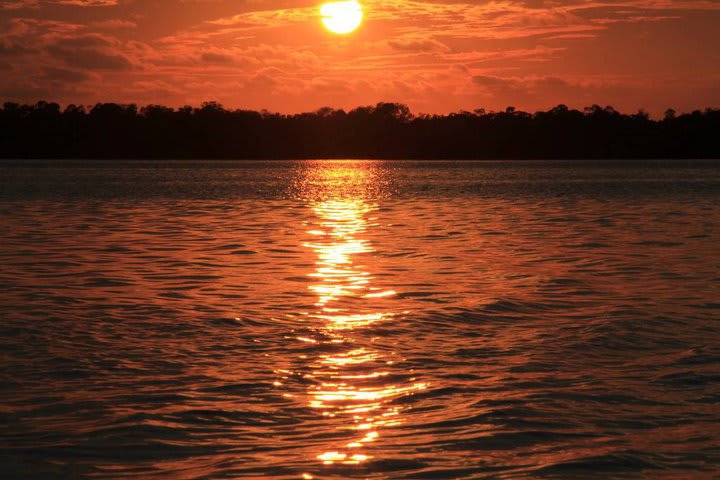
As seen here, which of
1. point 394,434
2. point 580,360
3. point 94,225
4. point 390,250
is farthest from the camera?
point 94,225

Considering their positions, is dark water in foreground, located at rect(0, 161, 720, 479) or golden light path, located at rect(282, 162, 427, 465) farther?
golden light path, located at rect(282, 162, 427, 465)

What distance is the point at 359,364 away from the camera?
561 inches

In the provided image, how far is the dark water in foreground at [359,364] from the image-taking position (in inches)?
393

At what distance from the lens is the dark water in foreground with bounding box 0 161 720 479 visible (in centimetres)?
999

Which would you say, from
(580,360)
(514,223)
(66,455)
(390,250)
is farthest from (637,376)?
(514,223)

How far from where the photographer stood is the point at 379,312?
62.5 ft

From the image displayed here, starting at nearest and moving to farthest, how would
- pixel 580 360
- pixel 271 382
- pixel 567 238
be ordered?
pixel 271 382 < pixel 580 360 < pixel 567 238

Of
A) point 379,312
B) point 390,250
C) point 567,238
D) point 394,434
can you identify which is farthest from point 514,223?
point 394,434

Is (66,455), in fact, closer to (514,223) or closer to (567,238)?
(567,238)

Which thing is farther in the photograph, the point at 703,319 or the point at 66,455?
the point at 703,319

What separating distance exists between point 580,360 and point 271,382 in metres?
4.74

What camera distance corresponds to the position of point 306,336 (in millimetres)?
16531

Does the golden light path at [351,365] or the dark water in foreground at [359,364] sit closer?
the dark water in foreground at [359,364]

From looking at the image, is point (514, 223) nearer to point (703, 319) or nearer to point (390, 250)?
point (390, 250)
